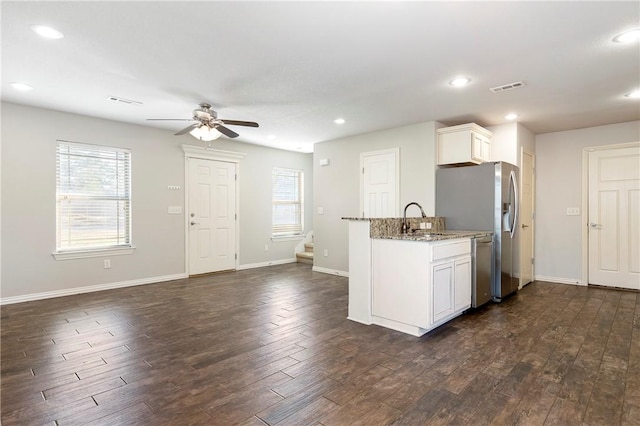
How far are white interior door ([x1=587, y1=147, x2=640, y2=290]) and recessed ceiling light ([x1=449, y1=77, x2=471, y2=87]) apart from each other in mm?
3287

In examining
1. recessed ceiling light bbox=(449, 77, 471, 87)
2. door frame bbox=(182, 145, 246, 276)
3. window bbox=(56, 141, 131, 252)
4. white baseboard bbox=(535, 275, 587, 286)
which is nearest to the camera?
recessed ceiling light bbox=(449, 77, 471, 87)

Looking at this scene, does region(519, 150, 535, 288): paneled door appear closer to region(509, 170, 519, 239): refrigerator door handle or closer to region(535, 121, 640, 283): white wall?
region(535, 121, 640, 283): white wall

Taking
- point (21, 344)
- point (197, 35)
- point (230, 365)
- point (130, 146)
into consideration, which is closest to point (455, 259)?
point (230, 365)

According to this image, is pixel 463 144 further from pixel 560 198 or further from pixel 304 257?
pixel 304 257

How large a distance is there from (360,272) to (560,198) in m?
4.05

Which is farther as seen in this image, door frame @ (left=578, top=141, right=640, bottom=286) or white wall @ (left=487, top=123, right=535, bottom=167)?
door frame @ (left=578, top=141, right=640, bottom=286)

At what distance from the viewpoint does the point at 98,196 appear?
498cm

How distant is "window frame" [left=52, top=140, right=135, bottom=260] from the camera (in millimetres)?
4652

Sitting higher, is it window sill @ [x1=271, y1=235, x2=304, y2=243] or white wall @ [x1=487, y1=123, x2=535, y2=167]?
white wall @ [x1=487, y1=123, x2=535, y2=167]

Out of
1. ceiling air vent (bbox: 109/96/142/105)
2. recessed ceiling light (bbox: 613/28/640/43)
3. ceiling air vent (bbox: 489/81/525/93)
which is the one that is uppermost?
ceiling air vent (bbox: 109/96/142/105)

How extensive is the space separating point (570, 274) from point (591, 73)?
3476 millimetres

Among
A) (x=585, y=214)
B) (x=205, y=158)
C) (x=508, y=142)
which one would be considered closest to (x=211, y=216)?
(x=205, y=158)

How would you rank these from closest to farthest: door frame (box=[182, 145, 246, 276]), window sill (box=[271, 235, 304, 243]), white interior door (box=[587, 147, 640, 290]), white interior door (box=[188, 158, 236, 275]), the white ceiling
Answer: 1. the white ceiling
2. white interior door (box=[587, 147, 640, 290])
3. door frame (box=[182, 145, 246, 276])
4. white interior door (box=[188, 158, 236, 275])
5. window sill (box=[271, 235, 304, 243])

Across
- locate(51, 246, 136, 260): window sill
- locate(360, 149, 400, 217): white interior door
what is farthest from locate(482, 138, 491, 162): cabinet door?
locate(51, 246, 136, 260): window sill
